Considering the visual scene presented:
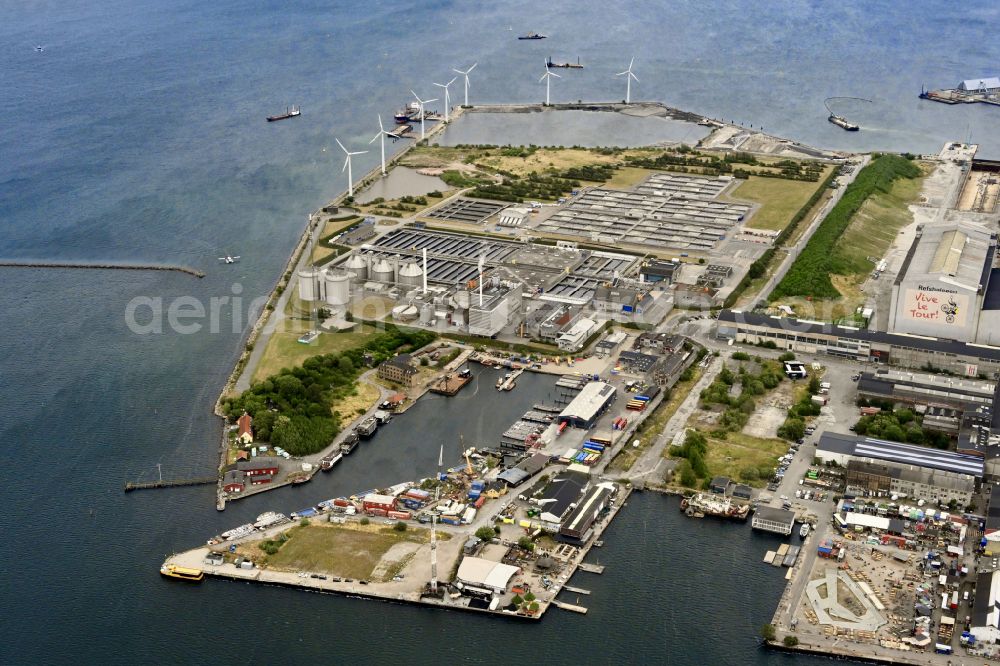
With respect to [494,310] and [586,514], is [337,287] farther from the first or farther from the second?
[586,514]

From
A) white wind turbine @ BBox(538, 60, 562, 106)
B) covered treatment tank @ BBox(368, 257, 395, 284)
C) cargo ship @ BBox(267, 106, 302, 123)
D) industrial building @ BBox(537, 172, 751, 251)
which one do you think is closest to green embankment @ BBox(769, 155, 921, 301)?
industrial building @ BBox(537, 172, 751, 251)

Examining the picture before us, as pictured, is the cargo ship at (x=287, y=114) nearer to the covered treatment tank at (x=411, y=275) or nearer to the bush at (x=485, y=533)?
the covered treatment tank at (x=411, y=275)

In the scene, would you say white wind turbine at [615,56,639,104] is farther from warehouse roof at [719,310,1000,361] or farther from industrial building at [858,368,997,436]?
industrial building at [858,368,997,436]

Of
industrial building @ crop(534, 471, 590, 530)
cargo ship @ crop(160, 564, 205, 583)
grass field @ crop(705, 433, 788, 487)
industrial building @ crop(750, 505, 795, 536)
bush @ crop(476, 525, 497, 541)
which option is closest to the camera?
cargo ship @ crop(160, 564, 205, 583)

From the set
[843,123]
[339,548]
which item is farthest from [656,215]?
[339,548]

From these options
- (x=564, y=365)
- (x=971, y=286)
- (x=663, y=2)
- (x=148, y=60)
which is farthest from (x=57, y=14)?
(x=971, y=286)

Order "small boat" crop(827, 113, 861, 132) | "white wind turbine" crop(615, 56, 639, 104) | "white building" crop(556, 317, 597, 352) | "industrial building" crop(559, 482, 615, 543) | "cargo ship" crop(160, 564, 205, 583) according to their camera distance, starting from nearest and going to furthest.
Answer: "cargo ship" crop(160, 564, 205, 583)
"industrial building" crop(559, 482, 615, 543)
"white building" crop(556, 317, 597, 352)
"small boat" crop(827, 113, 861, 132)
"white wind turbine" crop(615, 56, 639, 104)

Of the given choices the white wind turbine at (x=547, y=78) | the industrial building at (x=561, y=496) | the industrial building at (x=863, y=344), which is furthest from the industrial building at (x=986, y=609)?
the white wind turbine at (x=547, y=78)
